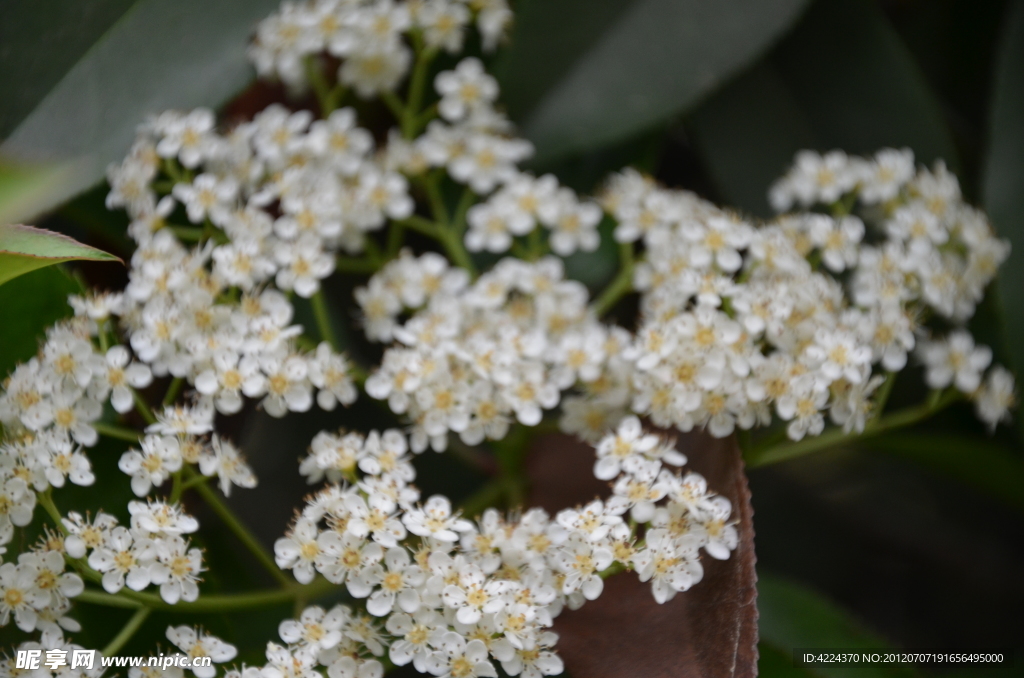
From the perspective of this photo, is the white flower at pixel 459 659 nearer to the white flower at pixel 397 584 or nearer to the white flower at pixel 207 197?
the white flower at pixel 397 584

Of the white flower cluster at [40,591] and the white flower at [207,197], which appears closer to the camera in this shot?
the white flower cluster at [40,591]

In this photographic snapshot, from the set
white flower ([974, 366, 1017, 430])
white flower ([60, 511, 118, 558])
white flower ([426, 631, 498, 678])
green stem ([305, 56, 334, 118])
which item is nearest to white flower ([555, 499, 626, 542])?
white flower ([426, 631, 498, 678])

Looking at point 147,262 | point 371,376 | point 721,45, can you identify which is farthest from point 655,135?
point 147,262

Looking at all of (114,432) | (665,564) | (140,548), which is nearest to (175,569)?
(140,548)

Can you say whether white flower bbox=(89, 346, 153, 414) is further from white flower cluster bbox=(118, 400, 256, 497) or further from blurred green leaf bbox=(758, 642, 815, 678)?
blurred green leaf bbox=(758, 642, 815, 678)

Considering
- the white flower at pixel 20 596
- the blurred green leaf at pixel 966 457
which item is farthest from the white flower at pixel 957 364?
the white flower at pixel 20 596

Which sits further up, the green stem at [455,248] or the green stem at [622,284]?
the green stem at [455,248]
